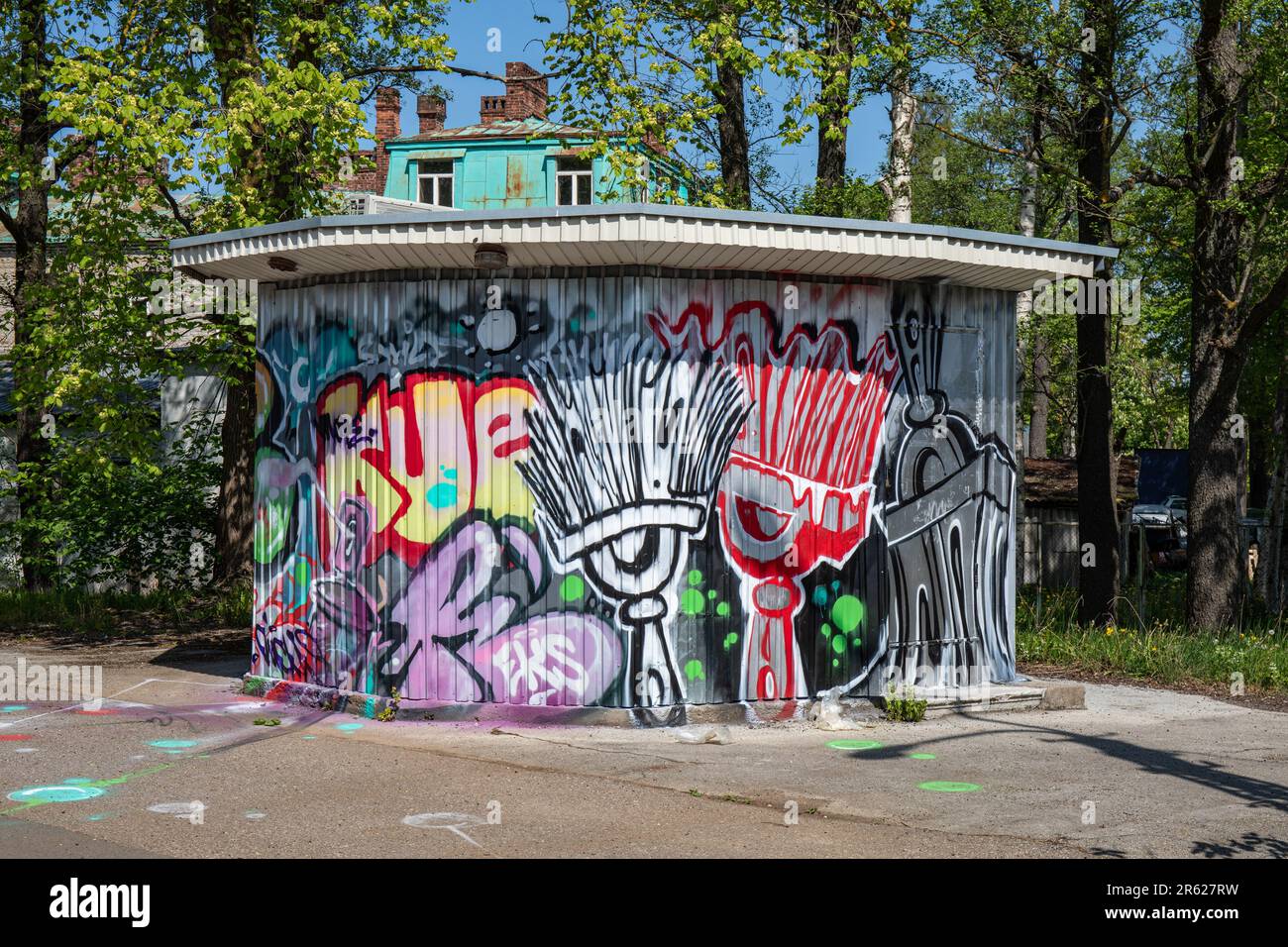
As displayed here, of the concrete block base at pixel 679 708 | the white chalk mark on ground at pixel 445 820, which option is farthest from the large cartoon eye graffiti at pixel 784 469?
the white chalk mark on ground at pixel 445 820

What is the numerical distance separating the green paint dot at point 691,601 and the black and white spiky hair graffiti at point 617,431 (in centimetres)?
66

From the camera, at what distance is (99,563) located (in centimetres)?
1909

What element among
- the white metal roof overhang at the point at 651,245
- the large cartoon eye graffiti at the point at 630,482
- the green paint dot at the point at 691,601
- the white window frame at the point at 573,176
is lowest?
the green paint dot at the point at 691,601

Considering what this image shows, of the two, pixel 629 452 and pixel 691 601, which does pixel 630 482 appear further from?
pixel 691 601

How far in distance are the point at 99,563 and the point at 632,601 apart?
1206 centimetres

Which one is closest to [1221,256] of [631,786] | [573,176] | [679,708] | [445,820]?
[679,708]

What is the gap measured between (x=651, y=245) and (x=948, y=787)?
414 cm

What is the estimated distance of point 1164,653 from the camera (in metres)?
13.1

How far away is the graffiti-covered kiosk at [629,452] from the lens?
9.88 m

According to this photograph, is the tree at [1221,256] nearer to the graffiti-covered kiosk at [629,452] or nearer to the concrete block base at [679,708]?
the concrete block base at [679,708]
